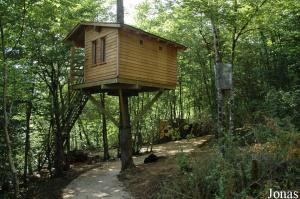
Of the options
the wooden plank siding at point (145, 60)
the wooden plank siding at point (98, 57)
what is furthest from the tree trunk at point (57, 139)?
the wooden plank siding at point (145, 60)

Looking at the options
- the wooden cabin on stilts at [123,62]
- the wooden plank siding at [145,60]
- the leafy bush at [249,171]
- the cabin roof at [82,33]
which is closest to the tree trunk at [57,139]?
the wooden cabin on stilts at [123,62]

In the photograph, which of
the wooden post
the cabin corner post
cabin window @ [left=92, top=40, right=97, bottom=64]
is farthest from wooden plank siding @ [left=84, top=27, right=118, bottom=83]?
the cabin corner post

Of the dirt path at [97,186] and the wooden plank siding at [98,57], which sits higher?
the wooden plank siding at [98,57]

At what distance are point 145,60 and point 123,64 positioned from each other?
59.9 inches

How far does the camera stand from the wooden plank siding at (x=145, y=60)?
13.0 metres

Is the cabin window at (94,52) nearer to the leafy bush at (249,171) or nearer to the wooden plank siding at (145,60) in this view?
the wooden plank siding at (145,60)

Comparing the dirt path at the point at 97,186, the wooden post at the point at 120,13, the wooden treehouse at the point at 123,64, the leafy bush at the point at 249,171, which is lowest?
the dirt path at the point at 97,186

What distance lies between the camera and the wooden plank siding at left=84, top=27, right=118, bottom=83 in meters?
12.9

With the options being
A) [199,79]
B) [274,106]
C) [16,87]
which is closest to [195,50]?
[199,79]

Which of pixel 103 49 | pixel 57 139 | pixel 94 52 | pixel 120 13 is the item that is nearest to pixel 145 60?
pixel 103 49

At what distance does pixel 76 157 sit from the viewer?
19750mm

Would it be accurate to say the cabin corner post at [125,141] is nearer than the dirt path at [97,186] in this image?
No

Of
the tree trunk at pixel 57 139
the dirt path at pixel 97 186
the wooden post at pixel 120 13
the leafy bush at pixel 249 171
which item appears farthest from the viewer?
the tree trunk at pixel 57 139

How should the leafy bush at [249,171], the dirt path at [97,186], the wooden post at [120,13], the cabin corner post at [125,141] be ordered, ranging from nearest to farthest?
the leafy bush at [249,171], the dirt path at [97,186], the cabin corner post at [125,141], the wooden post at [120,13]
